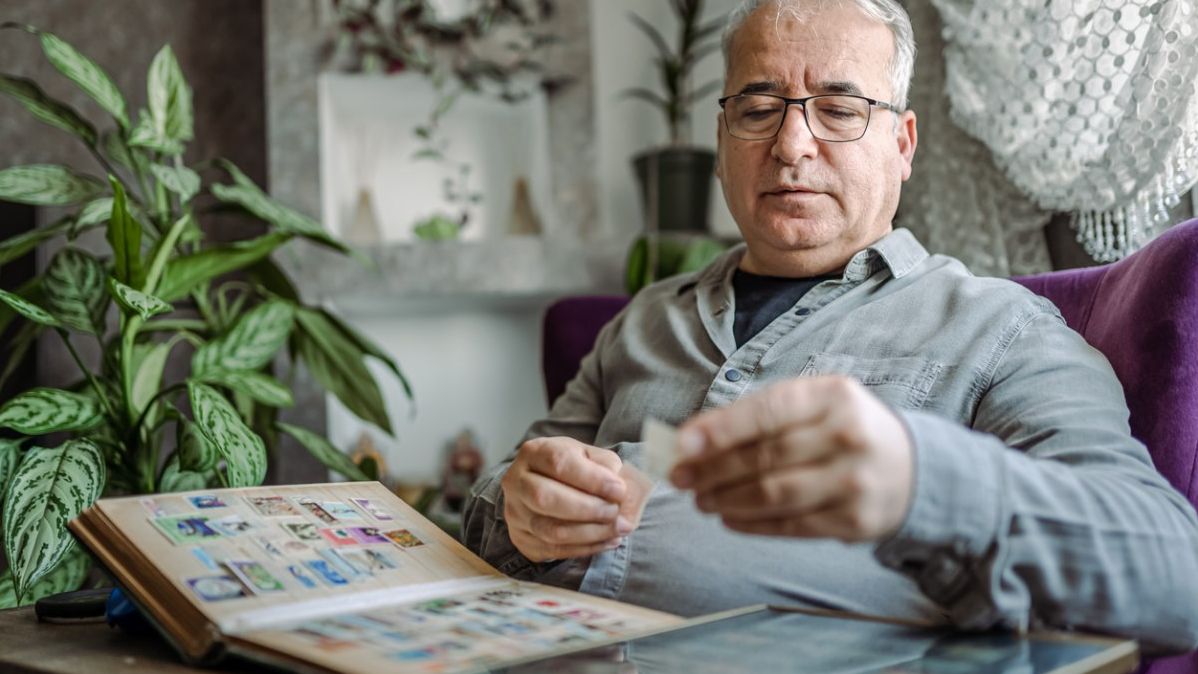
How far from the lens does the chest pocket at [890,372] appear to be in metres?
0.98

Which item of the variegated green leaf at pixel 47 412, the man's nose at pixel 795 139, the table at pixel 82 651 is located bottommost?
the table at pixel 82 651

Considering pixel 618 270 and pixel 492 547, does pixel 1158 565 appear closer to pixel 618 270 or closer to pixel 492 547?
pixel 492 547

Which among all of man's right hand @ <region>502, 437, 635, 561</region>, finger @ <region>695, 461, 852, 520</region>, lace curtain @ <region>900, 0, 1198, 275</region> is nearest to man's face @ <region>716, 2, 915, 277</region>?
lace curtain @ <region>900, 0, 1198, 275</region>

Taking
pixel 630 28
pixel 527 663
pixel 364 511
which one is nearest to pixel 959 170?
pixel 364 511

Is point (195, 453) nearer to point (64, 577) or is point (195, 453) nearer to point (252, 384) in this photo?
point (252, 384)

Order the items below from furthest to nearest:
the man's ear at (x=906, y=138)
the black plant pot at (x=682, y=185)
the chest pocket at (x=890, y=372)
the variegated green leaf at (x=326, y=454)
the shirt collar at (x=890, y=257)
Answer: the black plant pot at (x=682, y=185), the variegated green leaf at (x=326, y=454), the man's ear at (x=906, y=138), the shirt collar at (x=890, y=257), the chest pocket at (x=890, y=372)

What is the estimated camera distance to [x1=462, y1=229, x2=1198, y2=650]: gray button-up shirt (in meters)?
0.66

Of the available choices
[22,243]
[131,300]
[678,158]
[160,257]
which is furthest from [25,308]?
[678,158]

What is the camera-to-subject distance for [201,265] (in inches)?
62.2

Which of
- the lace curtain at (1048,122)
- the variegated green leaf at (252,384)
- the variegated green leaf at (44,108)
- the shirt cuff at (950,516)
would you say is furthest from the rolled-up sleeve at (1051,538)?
the variegated green leaf at (44,108)

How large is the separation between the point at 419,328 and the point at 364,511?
2558mm

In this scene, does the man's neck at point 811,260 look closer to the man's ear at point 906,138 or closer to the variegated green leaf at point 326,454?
the man's ear at point 906,138

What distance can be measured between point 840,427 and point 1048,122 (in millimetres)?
1081

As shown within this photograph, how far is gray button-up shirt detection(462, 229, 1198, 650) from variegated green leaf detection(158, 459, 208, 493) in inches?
22.2
